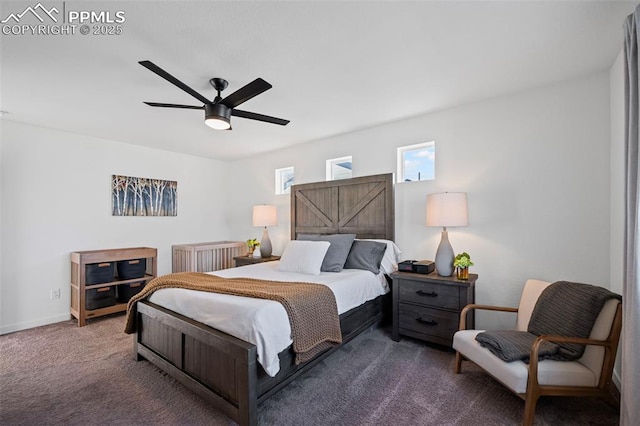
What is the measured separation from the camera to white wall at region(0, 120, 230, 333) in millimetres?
3451

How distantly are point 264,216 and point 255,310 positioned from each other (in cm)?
287

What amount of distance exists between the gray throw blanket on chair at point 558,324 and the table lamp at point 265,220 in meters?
3.21

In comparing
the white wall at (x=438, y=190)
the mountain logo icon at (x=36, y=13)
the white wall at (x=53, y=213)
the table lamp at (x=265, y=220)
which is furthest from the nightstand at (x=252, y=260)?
the mountain logo icon at (x=36, y=13)

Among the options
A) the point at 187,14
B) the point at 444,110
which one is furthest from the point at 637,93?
the point at 187,14

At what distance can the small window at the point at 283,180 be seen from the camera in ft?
16.3

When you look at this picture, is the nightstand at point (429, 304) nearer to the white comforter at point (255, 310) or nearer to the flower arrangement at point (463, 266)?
the flower arrangement at point (463, 266)

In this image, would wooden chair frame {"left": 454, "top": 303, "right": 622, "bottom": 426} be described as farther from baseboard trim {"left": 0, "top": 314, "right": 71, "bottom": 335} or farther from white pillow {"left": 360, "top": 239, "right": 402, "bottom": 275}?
baseboard trim {"left": 0, "top": 314, "right": 71, "bottom": 335}

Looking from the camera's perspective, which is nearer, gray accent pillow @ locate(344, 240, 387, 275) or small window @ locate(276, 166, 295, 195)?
gray accent pillow @ locate(344, 240, 387, 275)

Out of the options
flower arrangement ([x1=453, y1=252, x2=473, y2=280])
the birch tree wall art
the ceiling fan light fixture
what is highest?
the ceiling fan light fixture

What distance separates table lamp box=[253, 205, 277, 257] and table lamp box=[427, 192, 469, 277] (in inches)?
101

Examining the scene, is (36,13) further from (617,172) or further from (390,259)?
(617,172)

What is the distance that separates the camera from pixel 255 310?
186cm

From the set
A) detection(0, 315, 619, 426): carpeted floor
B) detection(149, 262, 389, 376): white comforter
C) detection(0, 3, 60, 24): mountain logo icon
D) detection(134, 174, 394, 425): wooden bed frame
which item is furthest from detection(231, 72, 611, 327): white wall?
detection(0, 3, 60, 24): mountain logo icon

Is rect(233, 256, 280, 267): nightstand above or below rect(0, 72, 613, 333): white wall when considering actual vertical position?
below
